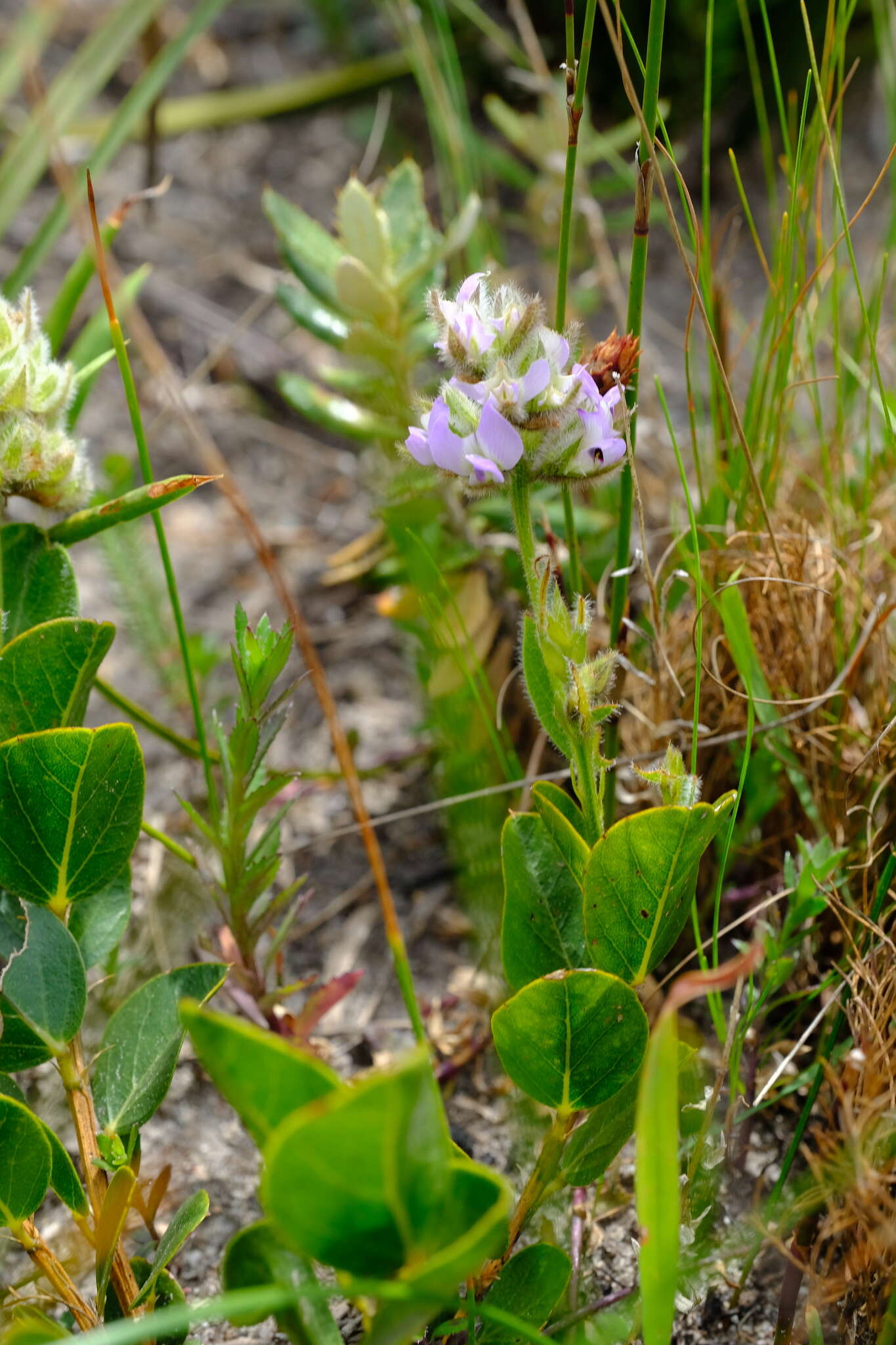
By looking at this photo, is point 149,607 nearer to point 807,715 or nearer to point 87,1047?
point 87,1047

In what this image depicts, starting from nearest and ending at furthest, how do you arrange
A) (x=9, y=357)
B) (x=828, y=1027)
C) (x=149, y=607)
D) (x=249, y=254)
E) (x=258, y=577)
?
(x=9, y=357), (x=828, y=1027), (x=149, y=607), (x=258, y=577), (x=249, y=254)

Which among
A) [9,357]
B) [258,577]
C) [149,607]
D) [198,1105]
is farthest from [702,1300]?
[258,577]

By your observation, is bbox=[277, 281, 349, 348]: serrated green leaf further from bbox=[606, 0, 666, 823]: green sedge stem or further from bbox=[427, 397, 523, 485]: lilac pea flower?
bbox=[427, 397, 523, 485]: lilac pea flower

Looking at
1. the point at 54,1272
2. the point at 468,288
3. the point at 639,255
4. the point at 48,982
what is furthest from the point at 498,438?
the point at 54,1272

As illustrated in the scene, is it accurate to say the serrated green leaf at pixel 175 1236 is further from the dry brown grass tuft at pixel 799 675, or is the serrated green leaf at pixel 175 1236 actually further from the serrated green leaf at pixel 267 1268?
the dry brown grass tuft at pixel 799 675

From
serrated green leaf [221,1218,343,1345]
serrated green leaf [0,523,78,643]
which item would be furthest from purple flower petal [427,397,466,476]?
serrated green leaf [221,1218,343,1345]

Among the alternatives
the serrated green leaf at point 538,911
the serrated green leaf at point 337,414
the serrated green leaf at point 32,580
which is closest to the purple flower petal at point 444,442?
the serrated green leaf at point 538,911
